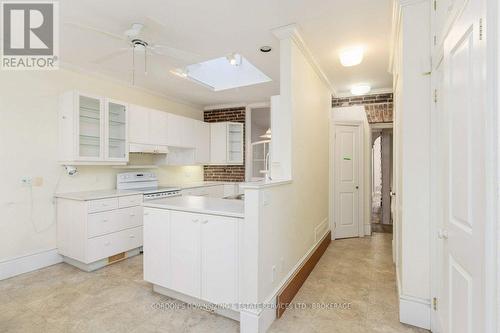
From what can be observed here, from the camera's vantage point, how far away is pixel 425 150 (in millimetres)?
1980

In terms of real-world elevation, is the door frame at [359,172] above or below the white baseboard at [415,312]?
above

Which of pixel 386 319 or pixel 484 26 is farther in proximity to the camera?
pixel 386 319

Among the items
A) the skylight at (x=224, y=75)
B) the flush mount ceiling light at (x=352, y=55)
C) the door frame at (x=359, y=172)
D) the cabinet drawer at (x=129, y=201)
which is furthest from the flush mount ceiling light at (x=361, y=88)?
the cabinet drawer at (x=129, y=201)

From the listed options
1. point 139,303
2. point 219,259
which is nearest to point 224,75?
point 219,259

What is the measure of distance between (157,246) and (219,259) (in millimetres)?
723

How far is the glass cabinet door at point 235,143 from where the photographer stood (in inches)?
212

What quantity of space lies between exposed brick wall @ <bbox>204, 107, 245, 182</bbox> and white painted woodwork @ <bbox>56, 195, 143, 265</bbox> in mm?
2387

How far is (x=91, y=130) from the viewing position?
342cm

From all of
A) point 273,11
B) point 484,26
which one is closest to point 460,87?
point 484,26

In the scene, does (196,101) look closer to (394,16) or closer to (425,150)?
(394,16)

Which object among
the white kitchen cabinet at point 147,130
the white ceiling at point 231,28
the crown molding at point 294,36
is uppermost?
the white ceiling at point 231,28

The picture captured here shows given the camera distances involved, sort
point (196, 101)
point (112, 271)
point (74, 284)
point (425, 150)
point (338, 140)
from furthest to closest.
Result: point (196, 101) < point (338, 140) < point (112, 271) < point (74, 284) < point (425, 150)

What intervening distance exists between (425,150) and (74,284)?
3.67 meters

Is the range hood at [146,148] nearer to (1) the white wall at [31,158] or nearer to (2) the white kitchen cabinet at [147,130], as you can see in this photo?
(2) the white kitchen cabinet at [147,130]
